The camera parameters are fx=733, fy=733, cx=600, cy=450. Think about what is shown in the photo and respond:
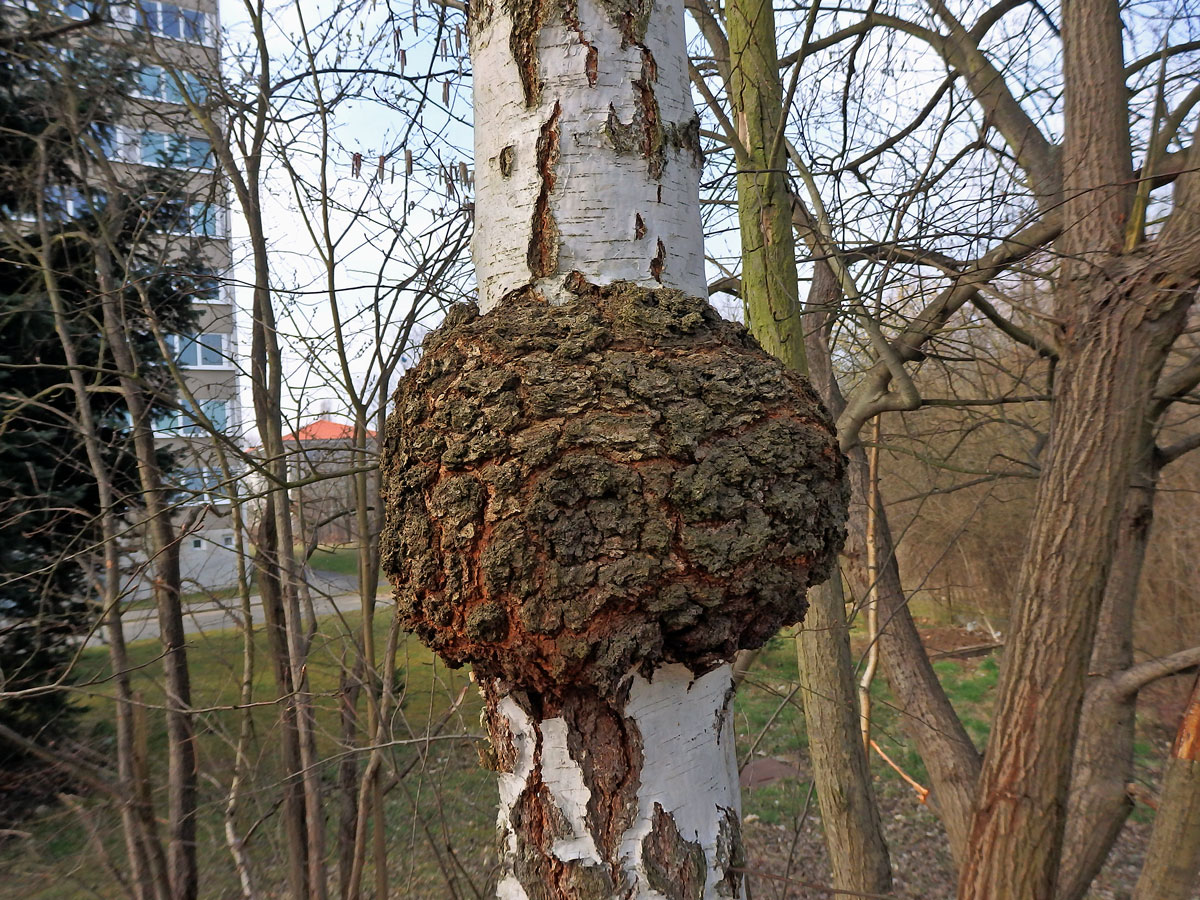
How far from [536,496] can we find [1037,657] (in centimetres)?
265

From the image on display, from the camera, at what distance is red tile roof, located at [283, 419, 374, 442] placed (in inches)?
136

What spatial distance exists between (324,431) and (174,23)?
7.00ft

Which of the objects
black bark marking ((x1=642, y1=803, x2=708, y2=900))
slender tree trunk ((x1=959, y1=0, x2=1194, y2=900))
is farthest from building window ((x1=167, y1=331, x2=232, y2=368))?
slender tree trunk ((x1=959, y1=0, x2=1194, y2=900))

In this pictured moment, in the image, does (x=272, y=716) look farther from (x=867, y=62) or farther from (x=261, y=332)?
(x=867, y=62)

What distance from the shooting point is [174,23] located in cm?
363

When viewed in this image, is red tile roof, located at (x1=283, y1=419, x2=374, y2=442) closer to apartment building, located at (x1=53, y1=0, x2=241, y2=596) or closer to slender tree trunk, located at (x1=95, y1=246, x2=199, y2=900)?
apartment building, located at (x1=53, y1=0, x2=241, y2=596)

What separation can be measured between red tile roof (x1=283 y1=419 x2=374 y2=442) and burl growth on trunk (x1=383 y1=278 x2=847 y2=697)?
2.42 m

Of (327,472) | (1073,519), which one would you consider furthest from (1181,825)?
(327,472)

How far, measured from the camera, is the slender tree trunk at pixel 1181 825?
8.80 feet

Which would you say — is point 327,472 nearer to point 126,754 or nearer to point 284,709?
point 284,709

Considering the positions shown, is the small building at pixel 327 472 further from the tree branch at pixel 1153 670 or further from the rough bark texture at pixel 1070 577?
the tree branch at pixel 1153 670

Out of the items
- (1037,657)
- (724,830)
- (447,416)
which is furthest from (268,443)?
(1037,657)

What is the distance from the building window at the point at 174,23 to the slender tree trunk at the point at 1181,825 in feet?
15.6

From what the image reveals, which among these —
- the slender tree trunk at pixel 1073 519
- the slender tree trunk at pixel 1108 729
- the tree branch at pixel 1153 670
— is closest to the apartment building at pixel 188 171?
the slender tree trunk at pixel 1073 519
